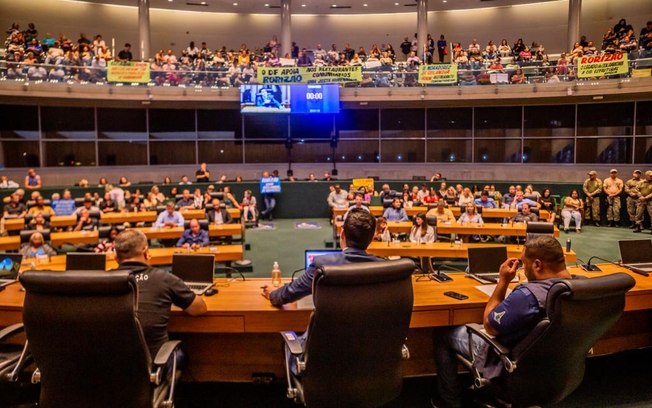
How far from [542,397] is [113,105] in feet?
62.0

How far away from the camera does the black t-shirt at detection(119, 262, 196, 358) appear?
9.92ft

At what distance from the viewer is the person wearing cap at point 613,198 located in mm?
14680

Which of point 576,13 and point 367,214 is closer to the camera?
point 367,214

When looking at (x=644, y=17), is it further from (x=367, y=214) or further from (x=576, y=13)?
→ (x=367, y=214)

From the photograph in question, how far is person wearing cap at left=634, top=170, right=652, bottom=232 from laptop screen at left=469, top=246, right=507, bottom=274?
11.3m

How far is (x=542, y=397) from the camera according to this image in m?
2.92

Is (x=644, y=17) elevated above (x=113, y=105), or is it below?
above

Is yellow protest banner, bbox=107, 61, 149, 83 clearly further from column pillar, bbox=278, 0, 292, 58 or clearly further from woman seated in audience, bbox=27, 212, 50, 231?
woman seated in audience, bbox=27, 212, 50, 231

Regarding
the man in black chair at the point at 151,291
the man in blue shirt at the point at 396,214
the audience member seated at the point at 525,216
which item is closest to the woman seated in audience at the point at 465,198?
the audience member seated at the point at 525,216

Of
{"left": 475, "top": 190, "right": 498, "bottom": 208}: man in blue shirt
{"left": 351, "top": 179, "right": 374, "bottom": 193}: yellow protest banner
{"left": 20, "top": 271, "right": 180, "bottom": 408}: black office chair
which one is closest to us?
{"left": 20, "top": 271, "right": 180, "bottom": 408}: black office chair

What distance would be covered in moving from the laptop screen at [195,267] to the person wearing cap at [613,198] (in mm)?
13930

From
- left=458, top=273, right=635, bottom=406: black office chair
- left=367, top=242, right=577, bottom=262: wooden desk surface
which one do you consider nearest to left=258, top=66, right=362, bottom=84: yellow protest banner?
left=367, top=242, right=577, bottom=262: wooden desk surface

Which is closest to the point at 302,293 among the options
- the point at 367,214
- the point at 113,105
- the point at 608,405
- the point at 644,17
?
the point at 367,214

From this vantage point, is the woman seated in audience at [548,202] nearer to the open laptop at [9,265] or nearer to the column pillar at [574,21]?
the column pillar at [574,21]
